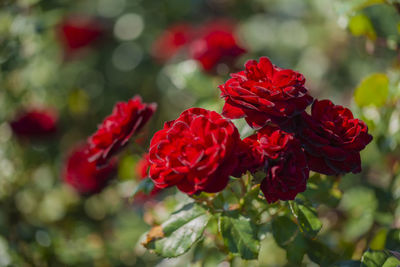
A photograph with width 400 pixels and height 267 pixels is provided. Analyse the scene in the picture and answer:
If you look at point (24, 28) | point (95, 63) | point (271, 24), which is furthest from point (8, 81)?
point (271, 24)

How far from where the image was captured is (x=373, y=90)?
1.16 metres

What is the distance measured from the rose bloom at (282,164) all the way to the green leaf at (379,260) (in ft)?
0.75

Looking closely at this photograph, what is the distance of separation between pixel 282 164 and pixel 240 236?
0.19m

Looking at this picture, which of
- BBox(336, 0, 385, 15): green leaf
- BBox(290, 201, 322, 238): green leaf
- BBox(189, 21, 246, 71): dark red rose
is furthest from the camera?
BBox(189, 21, 246, 71): dark red rose

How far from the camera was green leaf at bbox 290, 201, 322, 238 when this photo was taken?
82 cm

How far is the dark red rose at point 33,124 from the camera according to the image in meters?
1.68

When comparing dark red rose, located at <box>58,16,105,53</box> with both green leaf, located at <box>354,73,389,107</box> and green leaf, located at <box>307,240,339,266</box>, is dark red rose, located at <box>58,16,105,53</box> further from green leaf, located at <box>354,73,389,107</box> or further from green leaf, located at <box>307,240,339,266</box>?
green leaf, located at <box>307,240,339,266</box>

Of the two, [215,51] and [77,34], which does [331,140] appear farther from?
[77,34]

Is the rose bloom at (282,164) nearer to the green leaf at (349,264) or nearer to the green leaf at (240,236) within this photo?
the green leaf at (240,236)

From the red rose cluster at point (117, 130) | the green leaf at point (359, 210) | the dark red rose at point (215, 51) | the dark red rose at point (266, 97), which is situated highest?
the dark red rose at point (266, 97)

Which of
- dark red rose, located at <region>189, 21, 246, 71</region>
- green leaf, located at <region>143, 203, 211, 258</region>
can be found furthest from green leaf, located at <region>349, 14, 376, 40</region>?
green leaf, located at <region>143, 203, 211, 258</region>

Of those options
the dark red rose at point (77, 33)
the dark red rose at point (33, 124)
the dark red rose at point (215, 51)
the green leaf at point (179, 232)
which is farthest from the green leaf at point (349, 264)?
the dark red rose at point (77, 33)

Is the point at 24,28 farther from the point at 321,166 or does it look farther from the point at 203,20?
the point at 203,20

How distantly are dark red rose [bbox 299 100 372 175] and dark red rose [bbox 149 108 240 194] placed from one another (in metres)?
0.14
